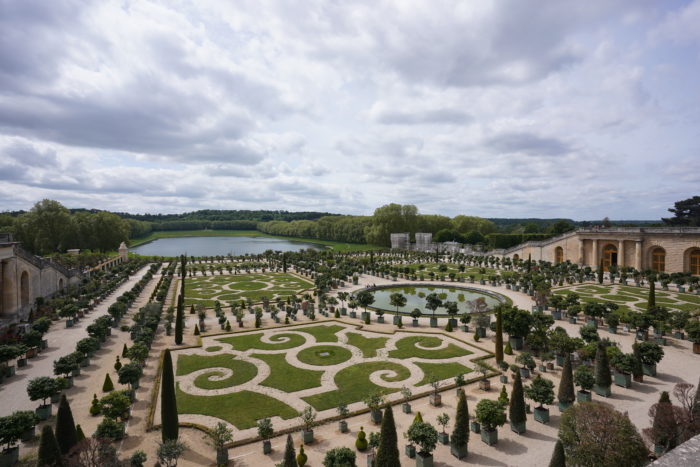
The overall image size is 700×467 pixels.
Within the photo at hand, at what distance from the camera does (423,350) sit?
25516mm

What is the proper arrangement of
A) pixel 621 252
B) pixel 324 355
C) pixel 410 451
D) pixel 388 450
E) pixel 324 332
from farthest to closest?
pixel 621 252
pixel 324 332
pixel 324 355
pixel 410 451
pixel 388 450

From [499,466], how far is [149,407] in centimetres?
1570

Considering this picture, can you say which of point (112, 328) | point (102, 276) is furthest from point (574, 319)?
point (102, 276)

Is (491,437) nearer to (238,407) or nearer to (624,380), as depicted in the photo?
(624,380)

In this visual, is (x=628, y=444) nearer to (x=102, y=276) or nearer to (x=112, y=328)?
(x=112, y=328)

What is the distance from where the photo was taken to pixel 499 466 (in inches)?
529

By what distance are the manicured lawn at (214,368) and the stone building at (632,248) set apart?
46.0m

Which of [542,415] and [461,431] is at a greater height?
[461,431]

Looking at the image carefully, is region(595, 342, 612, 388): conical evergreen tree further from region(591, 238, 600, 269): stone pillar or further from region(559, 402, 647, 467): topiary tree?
region(591, 238, 600, 269): stone pillar

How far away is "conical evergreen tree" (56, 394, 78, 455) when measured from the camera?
13.4 metres

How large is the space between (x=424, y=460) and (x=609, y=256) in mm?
60501

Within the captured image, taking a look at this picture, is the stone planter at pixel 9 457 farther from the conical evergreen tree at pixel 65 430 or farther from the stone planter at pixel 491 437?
the stone planter at pixel 491 437

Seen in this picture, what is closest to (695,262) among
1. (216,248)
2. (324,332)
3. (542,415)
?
(542,415)

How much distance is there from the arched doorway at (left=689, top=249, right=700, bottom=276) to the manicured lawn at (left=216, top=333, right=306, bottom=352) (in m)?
54.8
